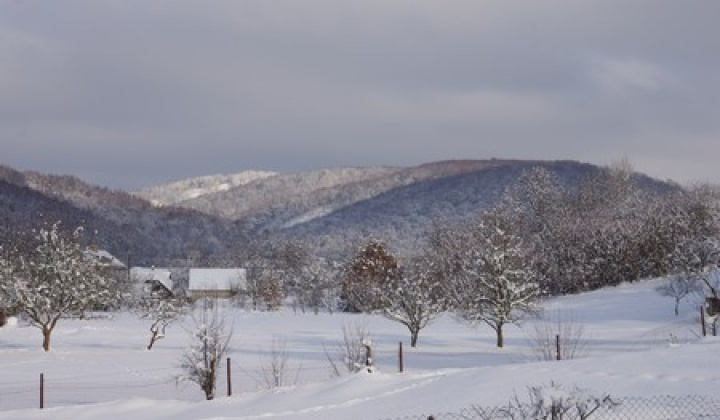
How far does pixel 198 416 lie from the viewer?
16078mm

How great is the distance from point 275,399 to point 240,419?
2.03m

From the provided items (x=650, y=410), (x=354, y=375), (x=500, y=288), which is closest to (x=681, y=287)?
(x=500, y=288)

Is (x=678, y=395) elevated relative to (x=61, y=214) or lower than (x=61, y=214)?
lower

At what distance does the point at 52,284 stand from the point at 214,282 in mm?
74651

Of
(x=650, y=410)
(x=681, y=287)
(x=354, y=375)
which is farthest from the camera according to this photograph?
(x=681, y=287)

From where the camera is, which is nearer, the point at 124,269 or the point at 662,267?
the point at 662,267

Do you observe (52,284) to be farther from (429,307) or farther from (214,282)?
(214,282)

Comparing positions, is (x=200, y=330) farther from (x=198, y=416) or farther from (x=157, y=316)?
(x=157, y=316)

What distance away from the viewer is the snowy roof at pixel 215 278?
367 ft

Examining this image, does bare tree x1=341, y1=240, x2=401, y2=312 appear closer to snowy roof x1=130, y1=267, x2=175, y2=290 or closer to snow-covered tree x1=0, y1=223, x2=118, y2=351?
snow-covered tree x1=0, y1=223, x2=118, y2=351

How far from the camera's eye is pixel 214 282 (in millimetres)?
113188

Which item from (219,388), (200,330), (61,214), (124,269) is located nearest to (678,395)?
(200,330)

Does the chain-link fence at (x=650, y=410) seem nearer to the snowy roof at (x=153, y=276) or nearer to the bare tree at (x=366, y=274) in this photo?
the bare tree at (x=366, y=274)

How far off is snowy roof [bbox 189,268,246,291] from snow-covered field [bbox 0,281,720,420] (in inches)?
1773
